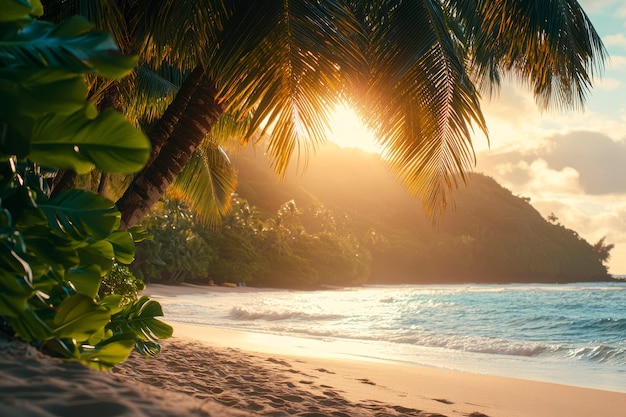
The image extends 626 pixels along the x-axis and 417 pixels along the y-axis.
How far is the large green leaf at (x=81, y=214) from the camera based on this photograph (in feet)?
6.52

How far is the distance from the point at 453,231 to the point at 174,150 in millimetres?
78421

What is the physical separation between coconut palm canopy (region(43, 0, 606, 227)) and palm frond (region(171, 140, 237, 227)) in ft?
12.6

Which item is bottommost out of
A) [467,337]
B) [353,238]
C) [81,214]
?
[467,337]

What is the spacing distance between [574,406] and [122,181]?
30.5ft

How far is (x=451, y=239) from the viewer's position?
74.4 metres

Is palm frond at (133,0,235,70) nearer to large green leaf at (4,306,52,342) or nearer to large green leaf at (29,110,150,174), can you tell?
large green leaf at (29,110,150,174)

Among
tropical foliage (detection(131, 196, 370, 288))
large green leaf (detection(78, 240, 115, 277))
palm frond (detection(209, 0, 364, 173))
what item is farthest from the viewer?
tropical foliage (detection(131, 196, 370, 288))

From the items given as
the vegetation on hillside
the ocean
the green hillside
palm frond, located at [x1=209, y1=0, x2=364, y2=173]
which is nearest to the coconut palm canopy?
palm frond, located at [x1=209, y1=0, x2=364, y2=173]

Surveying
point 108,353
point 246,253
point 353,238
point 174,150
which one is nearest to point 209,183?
point 174,150

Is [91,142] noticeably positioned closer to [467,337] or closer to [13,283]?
[13,283]

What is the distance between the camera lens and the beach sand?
5.60 ft

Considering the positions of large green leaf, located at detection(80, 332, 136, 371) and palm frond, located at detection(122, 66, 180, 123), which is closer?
large green leaf, located at detection(80, 332, 136, 371)

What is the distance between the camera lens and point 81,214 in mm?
2021

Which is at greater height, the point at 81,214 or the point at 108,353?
the point at 81,214
